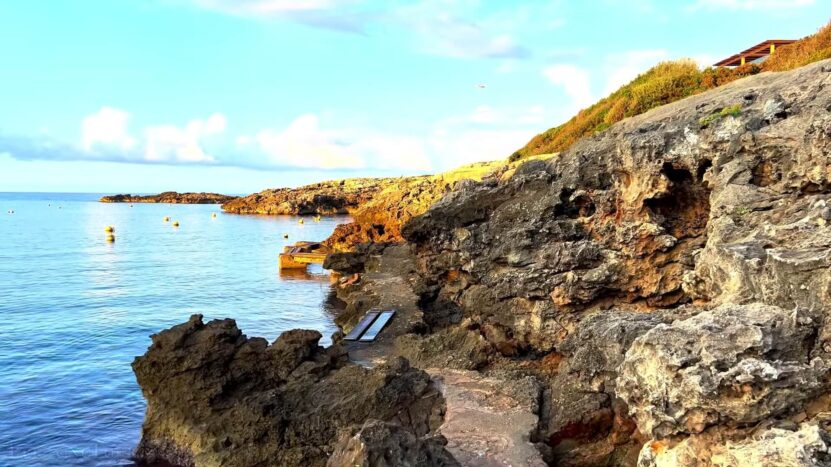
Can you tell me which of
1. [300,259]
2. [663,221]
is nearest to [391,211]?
[300,259]

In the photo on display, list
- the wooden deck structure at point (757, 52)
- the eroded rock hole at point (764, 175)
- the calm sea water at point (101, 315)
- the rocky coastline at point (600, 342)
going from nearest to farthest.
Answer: the rocky coastline at point (600, 342) → the eroded rock hole at point (764, 175) → the calm sea water at point (101, 315) → the wooden deck structure at point (757, 52)

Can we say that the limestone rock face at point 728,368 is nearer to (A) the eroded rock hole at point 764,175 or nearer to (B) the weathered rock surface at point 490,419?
(B) the weathered rock surface at point 490,419

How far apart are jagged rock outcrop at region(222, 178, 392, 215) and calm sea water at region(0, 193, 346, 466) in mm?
54185

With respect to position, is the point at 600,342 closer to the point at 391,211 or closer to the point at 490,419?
the point at 490,419

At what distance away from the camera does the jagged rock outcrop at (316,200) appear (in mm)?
122875

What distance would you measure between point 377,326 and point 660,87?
26.3 metres

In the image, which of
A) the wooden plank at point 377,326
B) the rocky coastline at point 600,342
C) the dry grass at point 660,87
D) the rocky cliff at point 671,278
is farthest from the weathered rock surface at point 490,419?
the dry grass at point 660,87

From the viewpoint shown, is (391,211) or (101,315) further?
(391,211)

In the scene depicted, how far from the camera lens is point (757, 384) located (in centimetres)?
765

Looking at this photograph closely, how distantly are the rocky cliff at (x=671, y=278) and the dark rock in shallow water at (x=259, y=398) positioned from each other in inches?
146

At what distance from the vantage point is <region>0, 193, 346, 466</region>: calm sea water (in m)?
16.5

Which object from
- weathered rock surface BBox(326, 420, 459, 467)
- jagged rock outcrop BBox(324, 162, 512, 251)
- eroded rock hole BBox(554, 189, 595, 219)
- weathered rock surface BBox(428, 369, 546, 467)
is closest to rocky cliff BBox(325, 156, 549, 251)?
jagged rock outcrop BBox(324, 162, 512, 251)

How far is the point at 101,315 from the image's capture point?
3002 centimetres

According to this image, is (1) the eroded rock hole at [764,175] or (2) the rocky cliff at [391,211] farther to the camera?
(2) the rocky cliff at [391,211]
